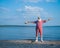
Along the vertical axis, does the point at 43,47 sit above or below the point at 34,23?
below

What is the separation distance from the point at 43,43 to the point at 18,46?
0.62 m

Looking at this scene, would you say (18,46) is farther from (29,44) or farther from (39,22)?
(39,22)

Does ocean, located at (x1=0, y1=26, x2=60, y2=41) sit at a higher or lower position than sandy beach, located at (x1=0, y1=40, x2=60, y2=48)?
lower

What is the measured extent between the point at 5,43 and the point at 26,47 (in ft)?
2.36

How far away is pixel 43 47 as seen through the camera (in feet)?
16.8

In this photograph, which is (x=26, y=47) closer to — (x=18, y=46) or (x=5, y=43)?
(x=18, y=46)

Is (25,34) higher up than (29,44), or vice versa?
(29,44)

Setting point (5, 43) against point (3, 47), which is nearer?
point (3, 47)

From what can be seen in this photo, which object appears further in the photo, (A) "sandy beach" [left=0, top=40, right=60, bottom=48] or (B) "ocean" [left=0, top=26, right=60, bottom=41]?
(B) "ocean" [left=0, top=26, right=60, bottom=41]

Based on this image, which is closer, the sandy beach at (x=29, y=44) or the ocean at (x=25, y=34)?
the sandy beach at (x=29, y=44)

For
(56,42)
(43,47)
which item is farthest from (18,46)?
(56,42)

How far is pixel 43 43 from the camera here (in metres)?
5.47

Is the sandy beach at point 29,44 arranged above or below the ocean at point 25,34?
above

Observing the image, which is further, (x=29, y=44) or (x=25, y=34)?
(x=25, y=34)
